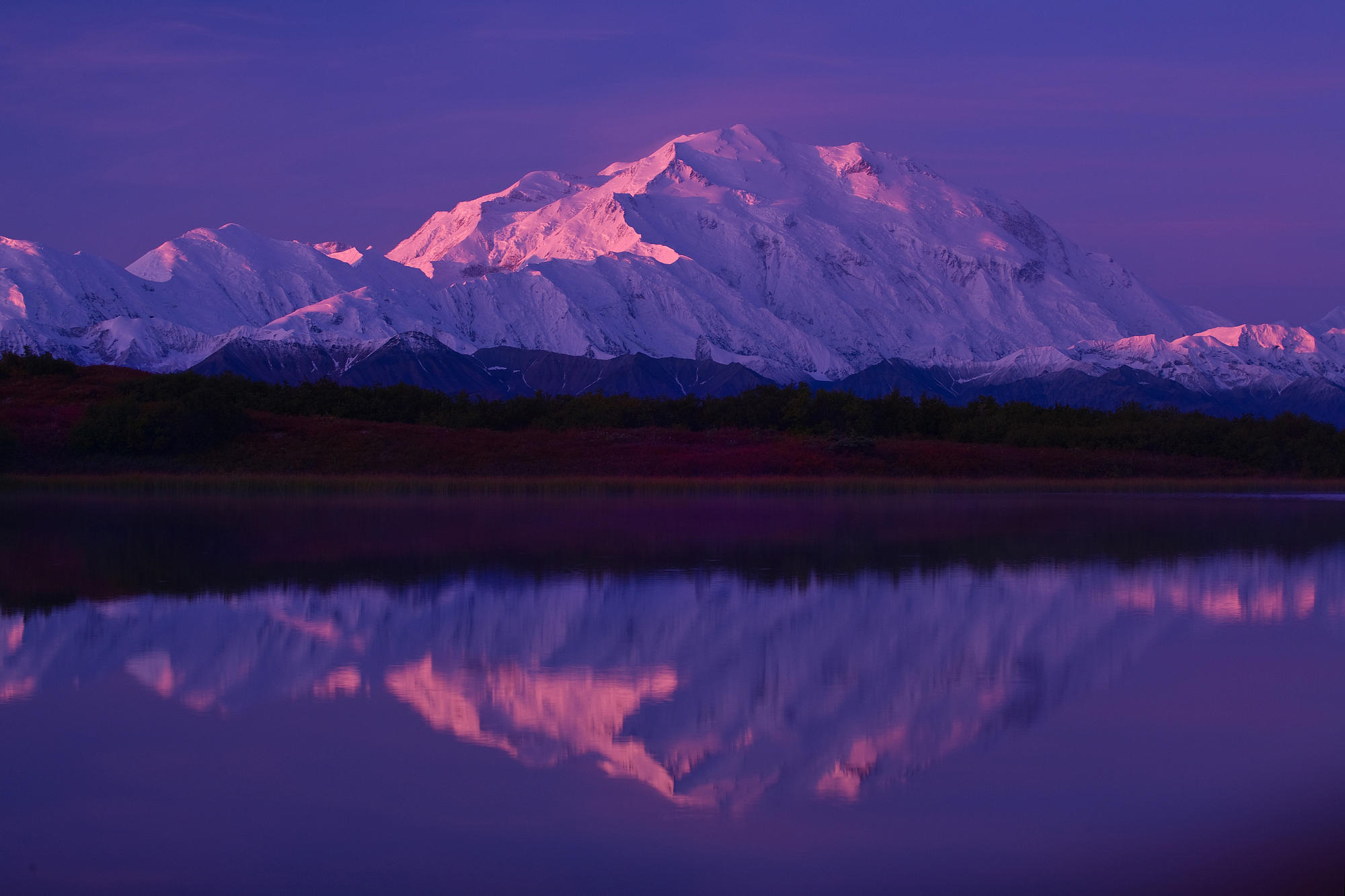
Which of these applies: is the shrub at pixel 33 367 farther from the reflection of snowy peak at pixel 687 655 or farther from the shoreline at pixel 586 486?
the reflection of snowy peak at pixel 687 655

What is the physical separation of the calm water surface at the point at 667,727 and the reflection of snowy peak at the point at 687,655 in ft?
0.17

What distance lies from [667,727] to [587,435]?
48.1 meters

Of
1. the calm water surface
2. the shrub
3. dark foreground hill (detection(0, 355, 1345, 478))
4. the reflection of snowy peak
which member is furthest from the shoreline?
the reflection of snowy peak

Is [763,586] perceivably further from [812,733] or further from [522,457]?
[522,457]

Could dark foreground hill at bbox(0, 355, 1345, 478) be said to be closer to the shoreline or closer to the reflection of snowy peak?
the shoreline

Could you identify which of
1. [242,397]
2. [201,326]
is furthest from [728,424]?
[201,326]

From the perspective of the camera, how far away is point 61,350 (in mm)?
171625

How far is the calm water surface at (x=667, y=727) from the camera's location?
7.21 metres

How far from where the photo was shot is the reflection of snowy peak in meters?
9.50

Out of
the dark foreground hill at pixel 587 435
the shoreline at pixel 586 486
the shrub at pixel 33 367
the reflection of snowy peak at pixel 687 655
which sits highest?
the shrub at pixel 33 367

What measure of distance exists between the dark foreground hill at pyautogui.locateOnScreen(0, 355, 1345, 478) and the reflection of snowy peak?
112ft

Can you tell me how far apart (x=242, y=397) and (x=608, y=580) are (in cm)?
4837

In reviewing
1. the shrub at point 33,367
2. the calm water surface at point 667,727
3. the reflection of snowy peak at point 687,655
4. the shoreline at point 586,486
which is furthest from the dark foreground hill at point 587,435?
the reflection of snowy peak at point 687,655

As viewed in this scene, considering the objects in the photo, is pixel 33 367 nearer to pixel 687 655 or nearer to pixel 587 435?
pixel 587 435
